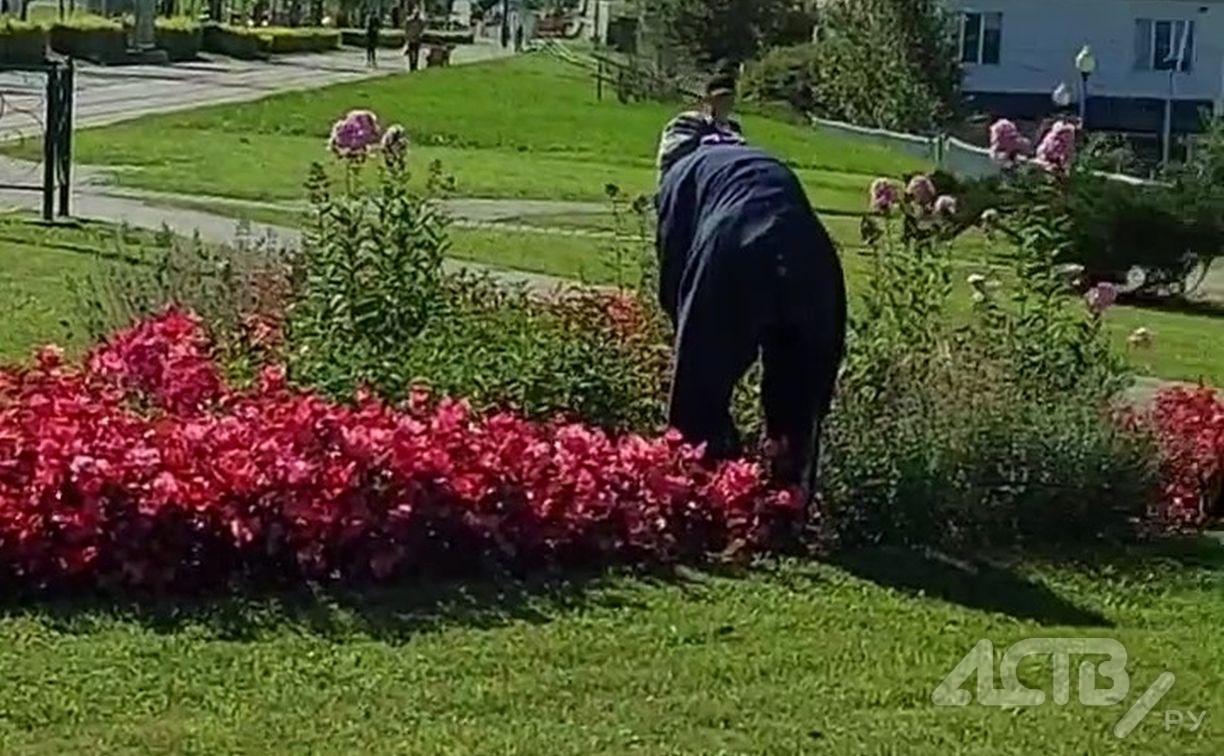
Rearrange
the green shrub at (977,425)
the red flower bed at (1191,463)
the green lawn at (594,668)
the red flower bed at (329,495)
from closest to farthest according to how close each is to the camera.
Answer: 1. the green lawn at (594,668)
2. the red flower bed at (329,495)
3. the green shrub at (977,425)
4. the red flower bed at (1191,463)

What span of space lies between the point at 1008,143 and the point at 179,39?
60.8 m

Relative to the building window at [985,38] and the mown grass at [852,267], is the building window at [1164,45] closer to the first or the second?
the building window at [985,38]

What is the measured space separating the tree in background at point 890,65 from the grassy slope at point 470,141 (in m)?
3.12

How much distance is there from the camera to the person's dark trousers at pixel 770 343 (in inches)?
339

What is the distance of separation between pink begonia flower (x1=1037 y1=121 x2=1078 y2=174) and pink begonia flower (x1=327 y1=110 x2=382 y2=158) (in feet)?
9.44

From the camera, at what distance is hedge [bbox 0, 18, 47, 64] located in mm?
55812

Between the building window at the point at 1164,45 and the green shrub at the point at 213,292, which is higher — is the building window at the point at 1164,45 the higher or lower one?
the higher one

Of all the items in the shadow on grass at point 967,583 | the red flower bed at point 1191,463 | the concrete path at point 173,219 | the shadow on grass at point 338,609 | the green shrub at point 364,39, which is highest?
the green shrub at point 364,39

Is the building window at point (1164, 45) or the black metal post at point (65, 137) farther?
the building window at point (1164, 45)

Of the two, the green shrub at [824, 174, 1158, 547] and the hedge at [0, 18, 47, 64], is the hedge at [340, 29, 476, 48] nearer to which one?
the hedge at [0, 18, 47, 64]

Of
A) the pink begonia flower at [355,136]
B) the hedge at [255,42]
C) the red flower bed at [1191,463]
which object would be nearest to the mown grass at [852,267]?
the pink begonia flower at [355,136]

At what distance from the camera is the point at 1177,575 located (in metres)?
8.75

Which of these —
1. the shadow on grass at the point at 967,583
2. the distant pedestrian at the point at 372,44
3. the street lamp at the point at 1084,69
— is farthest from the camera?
the distant pedestrian at the point at 372,44

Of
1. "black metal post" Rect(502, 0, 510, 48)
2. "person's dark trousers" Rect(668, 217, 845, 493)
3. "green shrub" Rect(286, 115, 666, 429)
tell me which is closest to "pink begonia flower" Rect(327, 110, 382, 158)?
"green shrub" Rect(286, 115, 666, 429)
